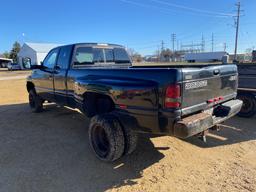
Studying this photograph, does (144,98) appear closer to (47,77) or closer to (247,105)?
(47,77)

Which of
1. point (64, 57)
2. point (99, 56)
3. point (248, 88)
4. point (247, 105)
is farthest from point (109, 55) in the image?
point (247, 105)

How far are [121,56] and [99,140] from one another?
9.02 ft

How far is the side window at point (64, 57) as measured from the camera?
518 centimetres

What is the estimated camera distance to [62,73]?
530 centimetres

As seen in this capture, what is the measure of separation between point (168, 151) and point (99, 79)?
184cm

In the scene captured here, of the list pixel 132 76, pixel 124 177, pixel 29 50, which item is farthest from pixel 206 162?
pixel 29 50

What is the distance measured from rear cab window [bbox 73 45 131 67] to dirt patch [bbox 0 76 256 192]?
1683mm

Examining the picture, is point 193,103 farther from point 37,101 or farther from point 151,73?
point 37,101

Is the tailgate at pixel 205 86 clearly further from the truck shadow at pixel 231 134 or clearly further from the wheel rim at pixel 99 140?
the wheel rim at pixel 99 140

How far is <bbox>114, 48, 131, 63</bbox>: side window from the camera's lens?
19.6 ft

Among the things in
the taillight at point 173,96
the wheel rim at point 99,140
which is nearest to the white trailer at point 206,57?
the wheel rim at point 99,140

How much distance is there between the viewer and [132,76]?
336cm

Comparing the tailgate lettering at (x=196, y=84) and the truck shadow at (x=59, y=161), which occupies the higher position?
the tailgate lettering at (x=196, y=84)

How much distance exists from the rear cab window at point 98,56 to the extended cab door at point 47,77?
0.90 m
